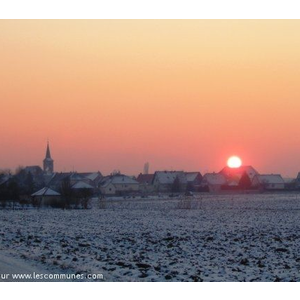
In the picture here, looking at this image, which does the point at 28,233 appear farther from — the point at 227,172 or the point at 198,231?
the point at 227,172

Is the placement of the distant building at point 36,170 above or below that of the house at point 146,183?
above

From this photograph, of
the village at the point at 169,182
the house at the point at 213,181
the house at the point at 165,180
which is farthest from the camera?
the house at the point at 165,180

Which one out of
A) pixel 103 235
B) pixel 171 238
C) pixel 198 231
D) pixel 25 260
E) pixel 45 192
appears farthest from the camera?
pixel 45 192

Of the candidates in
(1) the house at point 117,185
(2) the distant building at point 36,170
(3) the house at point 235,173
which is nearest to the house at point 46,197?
(1) the house at point 117,185

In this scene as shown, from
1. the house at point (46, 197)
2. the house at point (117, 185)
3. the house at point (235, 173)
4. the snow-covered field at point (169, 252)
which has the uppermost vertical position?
the house at point (235, 173)

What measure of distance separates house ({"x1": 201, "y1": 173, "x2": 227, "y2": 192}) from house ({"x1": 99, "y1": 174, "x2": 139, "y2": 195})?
1882 cm

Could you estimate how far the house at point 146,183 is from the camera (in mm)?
170875

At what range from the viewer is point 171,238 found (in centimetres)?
3086

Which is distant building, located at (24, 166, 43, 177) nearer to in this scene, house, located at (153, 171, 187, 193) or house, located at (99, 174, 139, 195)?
house, located at (99, 174, 139, 195)

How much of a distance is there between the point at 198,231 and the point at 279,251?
11.0 meters

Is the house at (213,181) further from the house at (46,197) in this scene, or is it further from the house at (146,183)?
the house at (46,197)

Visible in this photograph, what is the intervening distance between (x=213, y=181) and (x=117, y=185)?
94.0 ft

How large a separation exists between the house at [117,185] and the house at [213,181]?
18.8 m
